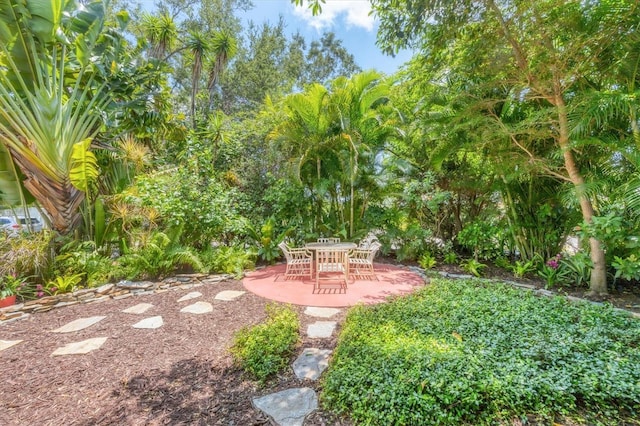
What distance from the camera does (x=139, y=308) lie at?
4.35m

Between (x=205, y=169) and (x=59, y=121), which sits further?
(x=205, y=169)

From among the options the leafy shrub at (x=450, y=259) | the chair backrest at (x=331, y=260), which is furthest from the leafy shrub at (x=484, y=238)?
the chair backrest at (x=331, y=260)

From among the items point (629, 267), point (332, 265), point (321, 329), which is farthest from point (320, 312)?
point (629, 267)

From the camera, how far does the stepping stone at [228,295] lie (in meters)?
4.80

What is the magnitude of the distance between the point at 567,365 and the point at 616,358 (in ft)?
1.79

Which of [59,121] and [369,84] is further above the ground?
[369,84]

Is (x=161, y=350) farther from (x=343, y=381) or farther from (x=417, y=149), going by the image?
(x=417, y=149)

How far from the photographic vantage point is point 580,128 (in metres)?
4.05

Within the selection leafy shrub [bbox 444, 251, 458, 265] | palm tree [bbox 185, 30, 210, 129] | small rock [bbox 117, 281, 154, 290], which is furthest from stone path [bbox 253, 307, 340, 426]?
palm tree [bbox 185, 30, 210, 129]

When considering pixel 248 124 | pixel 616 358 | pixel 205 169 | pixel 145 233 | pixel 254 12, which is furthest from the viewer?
pixel 254 12

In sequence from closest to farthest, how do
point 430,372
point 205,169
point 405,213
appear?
point 430,372, point 205,169, point 405,213

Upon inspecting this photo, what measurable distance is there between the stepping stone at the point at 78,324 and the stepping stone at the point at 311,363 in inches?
122

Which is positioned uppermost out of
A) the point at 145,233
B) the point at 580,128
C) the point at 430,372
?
the point at 580,128

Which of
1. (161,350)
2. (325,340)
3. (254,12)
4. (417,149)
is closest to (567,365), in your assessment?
(325,340)
